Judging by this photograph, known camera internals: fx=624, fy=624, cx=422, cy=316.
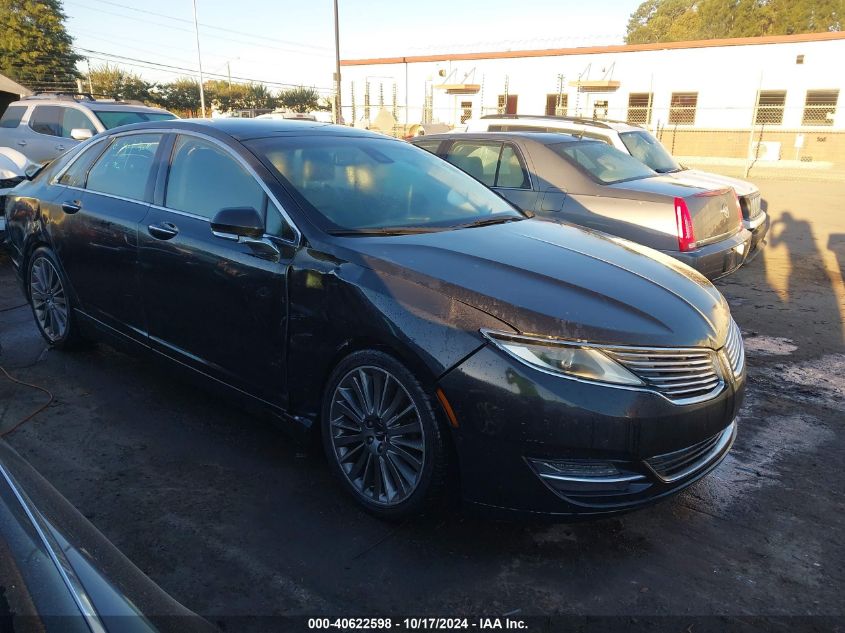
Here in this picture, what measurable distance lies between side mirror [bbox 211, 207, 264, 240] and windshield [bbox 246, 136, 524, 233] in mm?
246

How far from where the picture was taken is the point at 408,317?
250 centimetres

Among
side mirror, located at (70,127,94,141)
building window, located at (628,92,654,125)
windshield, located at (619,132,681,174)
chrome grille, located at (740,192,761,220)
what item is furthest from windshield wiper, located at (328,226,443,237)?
building window, located at (628,92,654,125)

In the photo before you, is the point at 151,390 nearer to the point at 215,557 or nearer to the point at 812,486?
the point at 215,557

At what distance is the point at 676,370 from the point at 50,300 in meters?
4.37

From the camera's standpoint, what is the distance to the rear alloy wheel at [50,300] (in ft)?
14.7

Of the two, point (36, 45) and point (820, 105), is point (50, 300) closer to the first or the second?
point (820, 105)

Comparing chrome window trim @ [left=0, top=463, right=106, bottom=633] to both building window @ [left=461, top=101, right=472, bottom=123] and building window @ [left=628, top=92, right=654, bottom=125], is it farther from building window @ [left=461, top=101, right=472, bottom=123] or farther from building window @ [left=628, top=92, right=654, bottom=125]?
building window @ [left=461, top=101, right=472, bottom=123]

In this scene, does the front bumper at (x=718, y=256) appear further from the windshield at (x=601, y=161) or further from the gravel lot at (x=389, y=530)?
the gravel lot at (x=389, y=530)

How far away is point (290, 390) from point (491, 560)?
1200 millimetres

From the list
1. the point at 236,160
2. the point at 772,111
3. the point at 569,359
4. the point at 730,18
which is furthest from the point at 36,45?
the point at 730,18

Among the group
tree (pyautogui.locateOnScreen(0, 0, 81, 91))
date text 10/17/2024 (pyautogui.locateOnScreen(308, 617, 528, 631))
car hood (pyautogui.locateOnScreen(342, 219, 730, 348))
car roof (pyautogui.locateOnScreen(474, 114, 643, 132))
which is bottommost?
date text 10/17/2024 (pyautogui.locateOnScreen(308, 617, 528, 631))

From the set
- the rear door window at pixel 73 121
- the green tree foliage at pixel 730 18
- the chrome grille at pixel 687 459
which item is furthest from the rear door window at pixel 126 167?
the green tree foliage at pixel 730 18

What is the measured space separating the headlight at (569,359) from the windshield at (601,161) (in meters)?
4.09

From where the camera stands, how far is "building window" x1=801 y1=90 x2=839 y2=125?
26.4m
